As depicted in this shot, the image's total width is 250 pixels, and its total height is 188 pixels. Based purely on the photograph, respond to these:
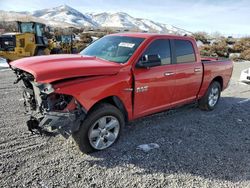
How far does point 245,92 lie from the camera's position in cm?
897

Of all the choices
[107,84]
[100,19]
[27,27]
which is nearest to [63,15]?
[100,19]

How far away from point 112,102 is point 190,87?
7.23ft

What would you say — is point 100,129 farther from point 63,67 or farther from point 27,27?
point 27,27

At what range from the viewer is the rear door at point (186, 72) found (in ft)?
17.0

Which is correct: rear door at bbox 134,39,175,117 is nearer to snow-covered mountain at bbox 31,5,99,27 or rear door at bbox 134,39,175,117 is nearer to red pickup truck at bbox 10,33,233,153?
red pickup truck at bbox 10,33,233,153

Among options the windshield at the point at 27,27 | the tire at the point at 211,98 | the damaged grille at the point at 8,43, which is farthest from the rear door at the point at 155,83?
the windshield at the point at 27,27

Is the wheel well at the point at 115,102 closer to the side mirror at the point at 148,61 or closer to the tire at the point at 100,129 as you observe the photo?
the tire at the point at 100,129

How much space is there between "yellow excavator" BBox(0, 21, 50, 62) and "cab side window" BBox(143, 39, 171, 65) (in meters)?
10.3

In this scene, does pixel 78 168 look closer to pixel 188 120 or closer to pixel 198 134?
pixel 198 134

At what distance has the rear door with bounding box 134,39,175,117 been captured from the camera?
436 centimetres

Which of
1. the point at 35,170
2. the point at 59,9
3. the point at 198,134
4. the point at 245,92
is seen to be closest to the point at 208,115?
the point at 198,134

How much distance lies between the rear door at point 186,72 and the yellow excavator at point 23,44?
10.3m

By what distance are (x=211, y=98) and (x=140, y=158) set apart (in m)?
3.42

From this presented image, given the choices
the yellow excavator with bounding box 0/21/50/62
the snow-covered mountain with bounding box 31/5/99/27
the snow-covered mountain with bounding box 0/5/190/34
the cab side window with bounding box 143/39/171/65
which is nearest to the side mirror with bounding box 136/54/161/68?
the cab side window with bounding box 143/39/171/65
